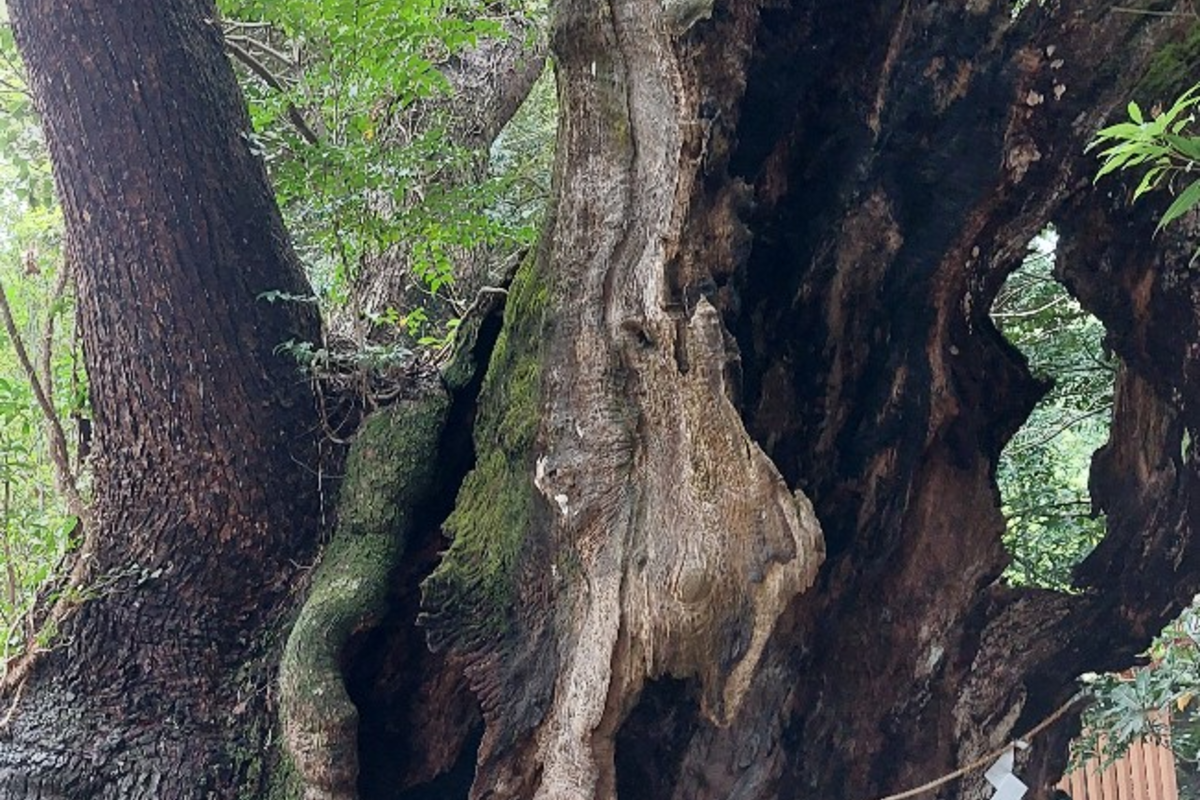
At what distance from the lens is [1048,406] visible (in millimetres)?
4707

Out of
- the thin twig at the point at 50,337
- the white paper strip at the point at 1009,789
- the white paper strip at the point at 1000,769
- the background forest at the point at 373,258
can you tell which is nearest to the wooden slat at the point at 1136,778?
the background forest at the point at 373,258

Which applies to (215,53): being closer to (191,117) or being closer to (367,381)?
(191,117)

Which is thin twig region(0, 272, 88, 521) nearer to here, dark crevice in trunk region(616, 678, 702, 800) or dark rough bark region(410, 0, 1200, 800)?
dark rough bark region(410, 0, 1200, 800)

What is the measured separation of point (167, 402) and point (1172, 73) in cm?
215

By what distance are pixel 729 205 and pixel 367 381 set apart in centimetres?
106

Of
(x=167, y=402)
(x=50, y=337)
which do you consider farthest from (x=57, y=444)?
(x=167, y=402)

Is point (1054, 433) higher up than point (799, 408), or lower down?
higher up

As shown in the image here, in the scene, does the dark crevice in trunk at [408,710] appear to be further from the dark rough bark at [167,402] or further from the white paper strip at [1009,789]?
the white paper strip at [1009,789]

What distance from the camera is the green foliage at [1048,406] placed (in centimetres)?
397

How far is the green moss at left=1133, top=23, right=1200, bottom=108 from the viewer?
2.10 metres

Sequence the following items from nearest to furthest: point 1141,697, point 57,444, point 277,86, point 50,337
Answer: point 57,444, point 50,337, point 1141,697, point 277,86

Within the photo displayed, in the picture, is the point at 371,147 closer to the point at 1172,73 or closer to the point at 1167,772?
the point at 1172,73

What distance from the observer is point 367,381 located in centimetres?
285

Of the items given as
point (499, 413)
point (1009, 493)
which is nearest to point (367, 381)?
point (499, 413)
